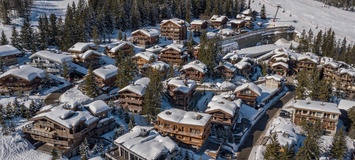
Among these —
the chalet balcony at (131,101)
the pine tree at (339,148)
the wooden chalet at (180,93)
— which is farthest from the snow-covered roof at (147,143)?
the pine tree at (339,148)

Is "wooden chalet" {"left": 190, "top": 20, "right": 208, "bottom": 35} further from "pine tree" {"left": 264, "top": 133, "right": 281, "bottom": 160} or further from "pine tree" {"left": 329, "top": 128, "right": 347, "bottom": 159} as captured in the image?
"pine tree" {"left": 264, "top": 133, "right": 281, "bottom": 160}

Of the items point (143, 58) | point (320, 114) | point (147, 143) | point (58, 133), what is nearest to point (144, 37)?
point (143, 58)

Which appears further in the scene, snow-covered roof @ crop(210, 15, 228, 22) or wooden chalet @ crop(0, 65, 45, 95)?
snow-covered roof @ crop(210, 15, 228, 22)

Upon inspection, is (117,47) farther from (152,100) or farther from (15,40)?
(152,100)

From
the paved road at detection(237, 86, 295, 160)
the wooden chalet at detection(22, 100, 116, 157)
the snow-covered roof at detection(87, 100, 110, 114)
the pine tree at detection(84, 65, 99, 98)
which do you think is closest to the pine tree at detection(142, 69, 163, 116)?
the snow-covered roof at detection(87, 100, 110, 114)

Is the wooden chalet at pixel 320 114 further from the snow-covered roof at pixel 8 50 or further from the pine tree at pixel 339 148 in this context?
the snow-covered roof at pixel 8 50

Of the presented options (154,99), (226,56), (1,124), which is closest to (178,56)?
(226,56)
